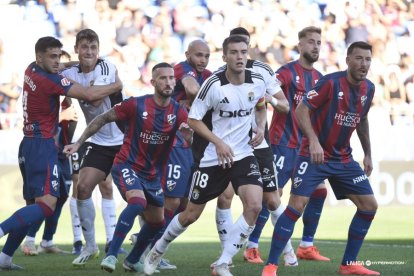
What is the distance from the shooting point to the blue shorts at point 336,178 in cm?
860

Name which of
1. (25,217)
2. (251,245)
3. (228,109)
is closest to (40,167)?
(25,217)

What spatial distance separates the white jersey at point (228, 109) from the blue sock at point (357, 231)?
1.30 meters

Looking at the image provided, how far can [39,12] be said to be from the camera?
62.7 feet

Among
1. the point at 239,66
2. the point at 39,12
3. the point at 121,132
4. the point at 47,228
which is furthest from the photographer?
the point at 39,12

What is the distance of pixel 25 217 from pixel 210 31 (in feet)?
38.2

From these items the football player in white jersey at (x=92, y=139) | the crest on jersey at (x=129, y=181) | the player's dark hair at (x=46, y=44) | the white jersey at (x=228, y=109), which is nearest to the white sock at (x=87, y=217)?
the football player in white jersey at (x=92, y=139)

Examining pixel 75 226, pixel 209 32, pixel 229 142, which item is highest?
pixel 209 32

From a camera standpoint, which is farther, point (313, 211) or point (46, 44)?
point (313, 211)

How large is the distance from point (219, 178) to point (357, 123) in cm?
156

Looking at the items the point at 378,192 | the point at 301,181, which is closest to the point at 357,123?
the point at 301,181

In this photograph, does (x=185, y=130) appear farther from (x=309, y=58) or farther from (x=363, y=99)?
(x=309, y=58)

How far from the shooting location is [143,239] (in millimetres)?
8922

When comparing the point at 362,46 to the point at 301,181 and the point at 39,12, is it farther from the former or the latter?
the point at 39,12

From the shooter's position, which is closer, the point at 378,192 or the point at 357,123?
the point at 357,123
